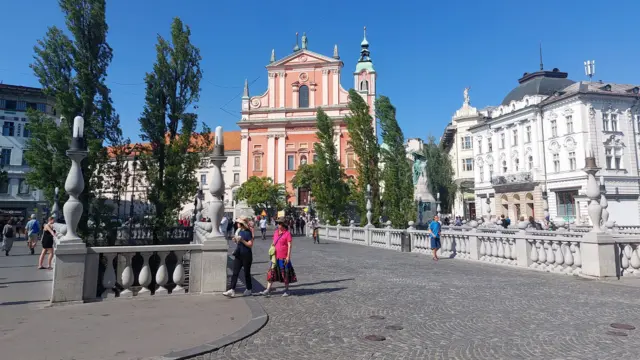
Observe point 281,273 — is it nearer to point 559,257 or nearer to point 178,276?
point 178,276

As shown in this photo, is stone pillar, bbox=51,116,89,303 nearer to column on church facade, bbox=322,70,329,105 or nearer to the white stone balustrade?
the white stone balustrade

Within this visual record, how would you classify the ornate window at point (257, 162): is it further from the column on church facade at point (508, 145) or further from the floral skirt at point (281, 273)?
the floral skirt at point (281, 273)

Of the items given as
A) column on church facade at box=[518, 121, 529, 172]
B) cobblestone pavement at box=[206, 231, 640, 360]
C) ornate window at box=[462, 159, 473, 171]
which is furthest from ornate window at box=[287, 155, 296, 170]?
cobblestone pavement at box=[206, 231, 640, 360]

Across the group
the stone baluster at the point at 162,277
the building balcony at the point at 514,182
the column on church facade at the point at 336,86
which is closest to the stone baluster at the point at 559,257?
the stone baluster at the point at 162,277

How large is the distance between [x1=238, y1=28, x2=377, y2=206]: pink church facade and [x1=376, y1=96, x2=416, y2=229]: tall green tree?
27574 millimetres

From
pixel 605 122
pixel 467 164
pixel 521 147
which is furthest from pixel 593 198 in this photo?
pixel 467 164

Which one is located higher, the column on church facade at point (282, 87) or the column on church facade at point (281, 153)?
the column on church facade at point (282, 87)

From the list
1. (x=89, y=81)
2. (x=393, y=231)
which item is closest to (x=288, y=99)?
(x=393, y=231)

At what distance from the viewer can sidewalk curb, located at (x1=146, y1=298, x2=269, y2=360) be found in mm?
4371

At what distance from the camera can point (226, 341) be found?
16.0 ft

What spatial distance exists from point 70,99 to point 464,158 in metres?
53.3

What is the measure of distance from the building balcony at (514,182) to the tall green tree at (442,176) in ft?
19.4

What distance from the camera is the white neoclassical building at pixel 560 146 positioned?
127 ft

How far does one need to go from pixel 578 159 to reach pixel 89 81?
4187 centimetres
